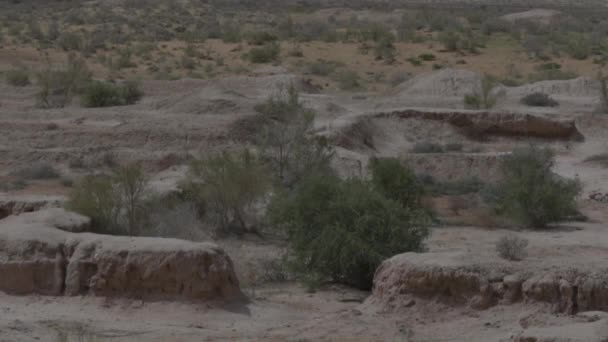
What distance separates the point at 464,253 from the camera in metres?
13.7

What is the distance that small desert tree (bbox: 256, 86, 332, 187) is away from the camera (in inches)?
856

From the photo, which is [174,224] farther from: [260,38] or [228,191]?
[260,38]

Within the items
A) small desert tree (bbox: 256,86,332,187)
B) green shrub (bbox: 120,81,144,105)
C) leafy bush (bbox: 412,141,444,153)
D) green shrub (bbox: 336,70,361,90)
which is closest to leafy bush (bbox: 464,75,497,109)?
leafy bush (bbox: 412,141,444,153)

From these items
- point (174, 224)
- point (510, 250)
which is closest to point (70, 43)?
point (174, 224)

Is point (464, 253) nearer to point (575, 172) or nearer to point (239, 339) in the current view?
point (239, 339)

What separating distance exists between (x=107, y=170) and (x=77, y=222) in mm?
7882

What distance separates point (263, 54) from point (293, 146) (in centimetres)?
2219

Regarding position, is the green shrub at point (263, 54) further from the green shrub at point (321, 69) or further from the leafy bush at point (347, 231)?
the leafy bush at point (347, 231)

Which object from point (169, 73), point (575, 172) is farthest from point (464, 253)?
point (169, 73)

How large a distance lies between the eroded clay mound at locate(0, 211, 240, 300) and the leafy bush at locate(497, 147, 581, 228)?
796 centimetres

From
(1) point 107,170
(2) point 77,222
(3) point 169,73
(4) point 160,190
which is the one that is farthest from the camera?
(3) point 169,73

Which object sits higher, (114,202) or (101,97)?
(114,202)

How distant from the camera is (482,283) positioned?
12.8m

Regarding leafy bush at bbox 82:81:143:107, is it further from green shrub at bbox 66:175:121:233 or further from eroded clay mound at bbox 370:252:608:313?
eroded clay mound at bbox 370:252:608:313
